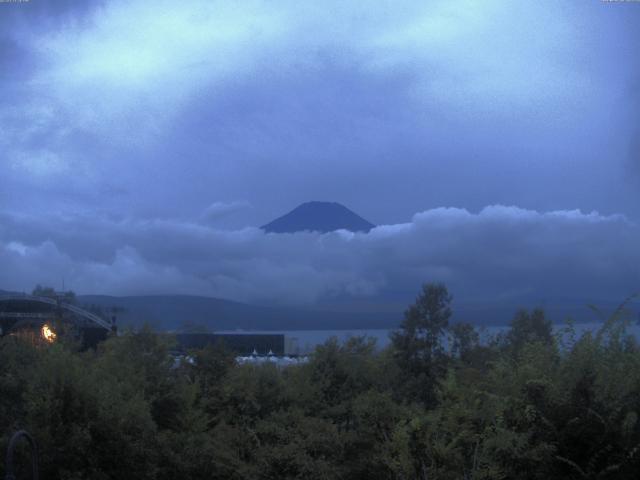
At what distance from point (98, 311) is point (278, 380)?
2659cm

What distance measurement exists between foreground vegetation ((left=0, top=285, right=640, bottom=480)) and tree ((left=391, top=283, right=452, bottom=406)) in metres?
1.25

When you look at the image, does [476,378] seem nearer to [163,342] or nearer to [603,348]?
[603,348]

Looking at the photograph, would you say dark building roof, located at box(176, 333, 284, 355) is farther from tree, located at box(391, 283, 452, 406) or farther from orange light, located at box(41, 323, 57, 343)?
tree, located at box(391, 283, 452, 406)

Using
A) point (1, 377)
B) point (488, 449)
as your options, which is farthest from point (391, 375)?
point (1, 377)

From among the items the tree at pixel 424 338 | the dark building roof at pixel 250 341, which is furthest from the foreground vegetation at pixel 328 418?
the dark building roof at pixel 250 341

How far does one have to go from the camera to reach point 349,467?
750 cm

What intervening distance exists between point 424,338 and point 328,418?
2919 mm

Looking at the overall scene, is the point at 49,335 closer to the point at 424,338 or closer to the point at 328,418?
the point at 424,338

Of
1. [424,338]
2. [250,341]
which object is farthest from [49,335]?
[424,338]

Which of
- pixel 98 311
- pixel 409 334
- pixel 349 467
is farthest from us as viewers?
pixel 98 311

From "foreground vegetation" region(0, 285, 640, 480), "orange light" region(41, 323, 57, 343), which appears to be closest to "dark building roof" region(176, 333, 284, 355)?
"orange light" region(41, 323, 57, 343)

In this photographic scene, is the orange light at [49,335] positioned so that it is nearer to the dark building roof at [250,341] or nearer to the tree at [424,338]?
the dark building roof at [250,341]

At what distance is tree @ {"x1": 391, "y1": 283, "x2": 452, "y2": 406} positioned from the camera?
429 inches

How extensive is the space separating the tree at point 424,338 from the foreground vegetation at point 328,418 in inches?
49.1
